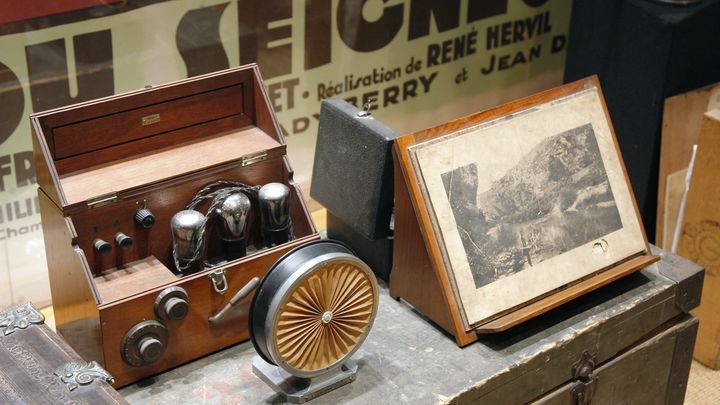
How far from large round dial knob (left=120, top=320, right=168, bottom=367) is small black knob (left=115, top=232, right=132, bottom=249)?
0.57 feet

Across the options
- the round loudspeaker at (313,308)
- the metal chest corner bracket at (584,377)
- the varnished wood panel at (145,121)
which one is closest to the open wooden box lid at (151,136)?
the varnished wood panel at (145,121)

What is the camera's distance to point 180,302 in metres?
1.93

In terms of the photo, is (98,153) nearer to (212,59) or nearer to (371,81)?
(212,59)

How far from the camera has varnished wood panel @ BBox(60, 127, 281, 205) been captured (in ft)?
6.52

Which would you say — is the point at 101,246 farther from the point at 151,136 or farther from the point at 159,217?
the point at 151,136

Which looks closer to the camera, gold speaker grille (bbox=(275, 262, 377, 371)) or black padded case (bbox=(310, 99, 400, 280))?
gold speaker grille (bbox=(275, 262, 377, 371))

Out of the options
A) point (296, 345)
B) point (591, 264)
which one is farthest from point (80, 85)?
point (591, 264)

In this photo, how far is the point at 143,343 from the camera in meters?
1.92

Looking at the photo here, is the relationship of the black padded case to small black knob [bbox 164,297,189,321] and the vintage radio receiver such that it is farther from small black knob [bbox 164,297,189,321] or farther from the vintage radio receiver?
small black knob [bbox 164,297,189,321]

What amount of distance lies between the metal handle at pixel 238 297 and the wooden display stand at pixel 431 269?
0.32m

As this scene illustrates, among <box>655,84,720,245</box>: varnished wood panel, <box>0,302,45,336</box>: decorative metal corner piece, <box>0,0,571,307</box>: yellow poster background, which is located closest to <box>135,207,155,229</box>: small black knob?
<box>0,302,45,336</box>: decorative metal corner piece

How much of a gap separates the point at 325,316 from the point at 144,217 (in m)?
0.41

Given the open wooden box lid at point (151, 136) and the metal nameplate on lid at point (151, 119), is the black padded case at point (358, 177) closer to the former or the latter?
the open wooden box lid at point (151, 136)

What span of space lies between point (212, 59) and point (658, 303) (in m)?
1.39
